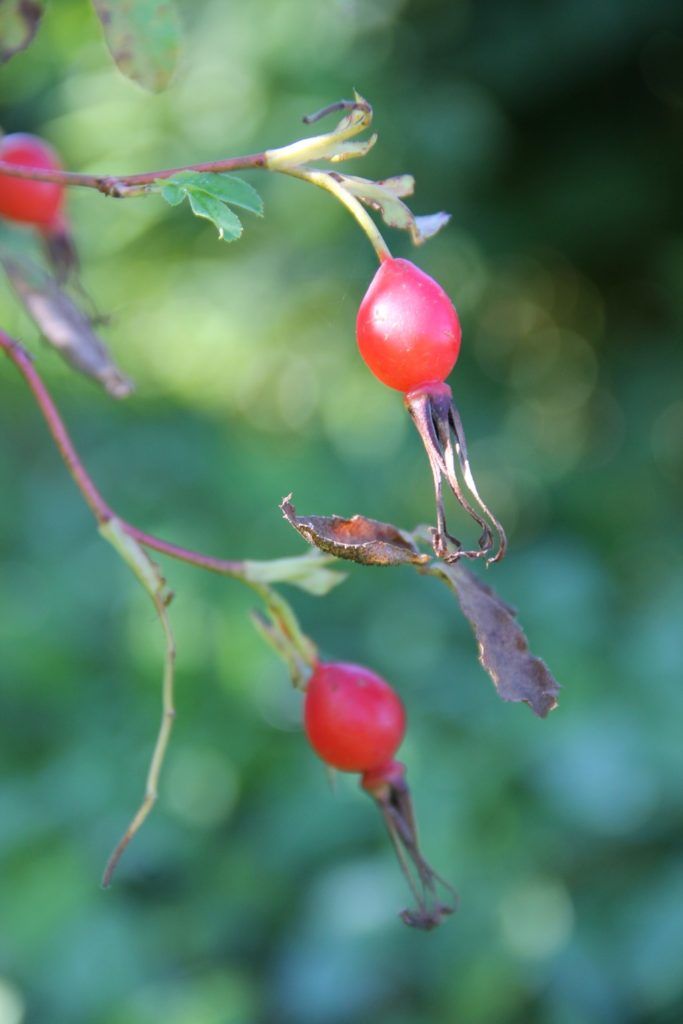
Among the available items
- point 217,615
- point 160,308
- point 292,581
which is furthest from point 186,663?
point 292,581

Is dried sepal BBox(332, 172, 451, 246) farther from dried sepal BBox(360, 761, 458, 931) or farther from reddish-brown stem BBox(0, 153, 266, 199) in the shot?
dried sepal BBox(360, 761, 458, 931)

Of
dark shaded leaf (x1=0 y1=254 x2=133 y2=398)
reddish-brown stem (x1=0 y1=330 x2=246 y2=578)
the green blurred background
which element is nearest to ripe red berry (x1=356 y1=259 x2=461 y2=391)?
reddish-brown stem (x1=0 y1=330 x2=246 y2=578)

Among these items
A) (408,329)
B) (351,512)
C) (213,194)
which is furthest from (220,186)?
(351,512)

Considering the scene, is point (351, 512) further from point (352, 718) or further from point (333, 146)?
point (333, 146)

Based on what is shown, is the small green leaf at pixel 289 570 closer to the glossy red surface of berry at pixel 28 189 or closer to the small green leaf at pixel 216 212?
the small green leaf at pixel 216 212

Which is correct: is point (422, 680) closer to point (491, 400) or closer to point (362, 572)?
point (362, 572)
